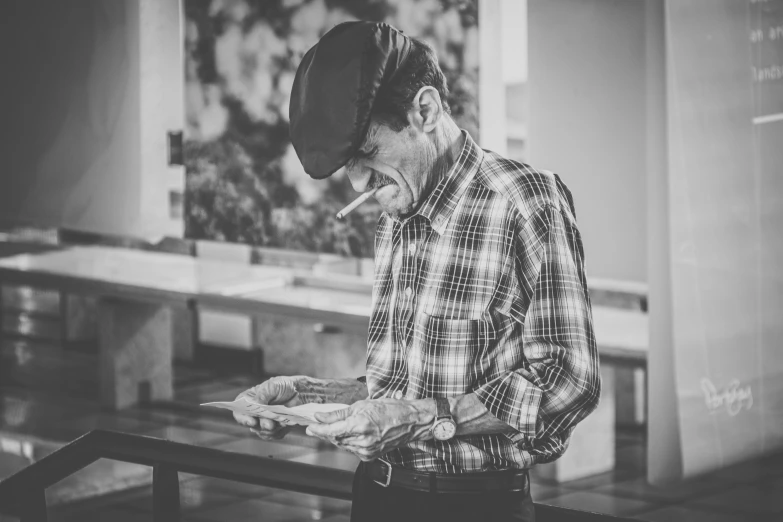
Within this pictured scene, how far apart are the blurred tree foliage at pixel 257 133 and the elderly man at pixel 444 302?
3107 mm

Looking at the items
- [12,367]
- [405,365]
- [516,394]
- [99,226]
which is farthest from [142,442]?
[12,367]

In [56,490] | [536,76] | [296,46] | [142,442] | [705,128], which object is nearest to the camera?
[142,442]

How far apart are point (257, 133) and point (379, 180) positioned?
12.0ft

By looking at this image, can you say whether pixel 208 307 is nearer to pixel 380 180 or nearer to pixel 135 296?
pixel 135 296

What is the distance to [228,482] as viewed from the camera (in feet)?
15.4

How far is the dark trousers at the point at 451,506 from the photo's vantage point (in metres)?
1.65

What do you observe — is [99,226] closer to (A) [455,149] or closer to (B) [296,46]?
(B) [296,46]

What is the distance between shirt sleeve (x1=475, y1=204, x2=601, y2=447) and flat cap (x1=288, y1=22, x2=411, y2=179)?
0.31m

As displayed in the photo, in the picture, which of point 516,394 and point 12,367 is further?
point 12,367

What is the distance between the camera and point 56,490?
4570 mm

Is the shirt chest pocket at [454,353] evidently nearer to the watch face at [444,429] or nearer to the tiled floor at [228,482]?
the watch face at [444,429]

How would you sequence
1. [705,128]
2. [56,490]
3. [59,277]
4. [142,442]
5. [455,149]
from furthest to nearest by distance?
1. [59,277]
2. [56,490]
3. [705,128]
4. [142,442]
5. [455,149]

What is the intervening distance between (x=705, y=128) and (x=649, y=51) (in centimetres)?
36

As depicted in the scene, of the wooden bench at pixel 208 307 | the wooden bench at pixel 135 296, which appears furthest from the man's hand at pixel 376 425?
the wooden bench at pixel 135 296
